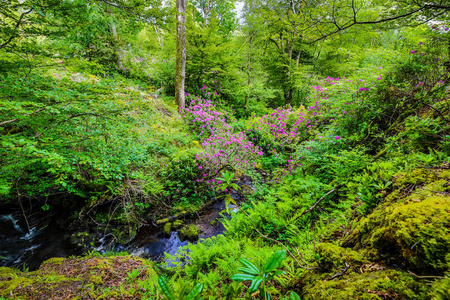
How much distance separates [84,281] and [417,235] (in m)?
3.79

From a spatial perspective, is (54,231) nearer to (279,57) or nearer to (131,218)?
(131,218)

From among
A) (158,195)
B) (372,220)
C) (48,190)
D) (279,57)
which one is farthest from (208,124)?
(279,57)

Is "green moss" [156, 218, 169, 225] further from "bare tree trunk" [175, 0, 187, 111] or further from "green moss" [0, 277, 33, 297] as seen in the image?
"bare tree trunk" [175, 0, 187, 111]

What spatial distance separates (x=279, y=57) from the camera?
12.9m

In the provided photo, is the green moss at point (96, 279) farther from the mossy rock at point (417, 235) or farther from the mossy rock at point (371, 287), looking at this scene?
the mossy rock at point (417, 235)

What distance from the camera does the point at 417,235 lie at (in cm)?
103

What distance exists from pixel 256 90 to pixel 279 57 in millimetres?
4242

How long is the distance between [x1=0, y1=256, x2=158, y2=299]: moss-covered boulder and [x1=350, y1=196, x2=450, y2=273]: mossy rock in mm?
2557

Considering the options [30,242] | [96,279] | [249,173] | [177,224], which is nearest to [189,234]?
[177,224]

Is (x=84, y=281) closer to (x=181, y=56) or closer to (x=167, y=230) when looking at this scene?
(x=167, y=230)

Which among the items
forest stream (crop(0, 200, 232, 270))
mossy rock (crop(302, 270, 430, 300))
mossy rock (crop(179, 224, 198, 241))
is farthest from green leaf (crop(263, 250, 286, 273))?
mossy rock (crop(179, 224, 198, 241))

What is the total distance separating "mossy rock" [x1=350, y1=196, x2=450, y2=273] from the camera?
0.93 meters

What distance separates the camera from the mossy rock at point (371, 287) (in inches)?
34.3

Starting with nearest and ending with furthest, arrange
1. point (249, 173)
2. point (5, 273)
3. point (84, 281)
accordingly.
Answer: point (84, 281)
point (5, 273)
point (249, 173)
